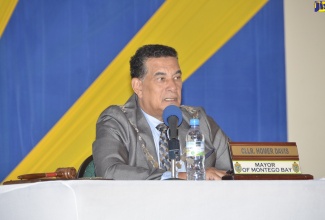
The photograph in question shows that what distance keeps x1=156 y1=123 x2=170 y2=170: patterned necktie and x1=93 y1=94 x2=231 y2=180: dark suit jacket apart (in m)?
0.04

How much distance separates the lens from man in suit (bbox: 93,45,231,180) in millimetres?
2871

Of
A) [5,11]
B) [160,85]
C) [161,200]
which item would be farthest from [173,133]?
[5,11]

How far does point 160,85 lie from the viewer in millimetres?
3215

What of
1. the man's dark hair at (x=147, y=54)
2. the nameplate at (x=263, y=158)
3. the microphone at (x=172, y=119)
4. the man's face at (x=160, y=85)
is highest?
the man's dark hair at (x=147, y=54)

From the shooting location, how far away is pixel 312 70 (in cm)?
450

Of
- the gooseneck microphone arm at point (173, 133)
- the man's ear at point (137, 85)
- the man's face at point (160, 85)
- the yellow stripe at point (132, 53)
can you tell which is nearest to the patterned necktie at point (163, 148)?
the man's face at point (160, 85)

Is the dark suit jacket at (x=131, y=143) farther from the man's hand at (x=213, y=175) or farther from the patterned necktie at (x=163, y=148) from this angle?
the man's hand at (x=213, y=175)

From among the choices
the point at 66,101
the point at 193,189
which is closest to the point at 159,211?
the point at 193,189

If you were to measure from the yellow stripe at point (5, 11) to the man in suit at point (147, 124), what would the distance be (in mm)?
1126

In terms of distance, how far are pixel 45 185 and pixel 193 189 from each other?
408 millimetres

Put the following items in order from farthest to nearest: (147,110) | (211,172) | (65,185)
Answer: (147,110), (211,172), (65,185)

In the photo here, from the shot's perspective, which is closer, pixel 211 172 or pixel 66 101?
pixel 211 172

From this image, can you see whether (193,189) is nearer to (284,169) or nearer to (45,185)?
(45,185)

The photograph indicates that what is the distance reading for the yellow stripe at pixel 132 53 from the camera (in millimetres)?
3961
